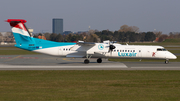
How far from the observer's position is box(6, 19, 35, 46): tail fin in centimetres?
3000

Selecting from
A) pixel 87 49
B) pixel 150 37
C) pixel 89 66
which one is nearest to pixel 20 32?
pixel 87 49

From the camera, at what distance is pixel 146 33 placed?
185250 millimetres

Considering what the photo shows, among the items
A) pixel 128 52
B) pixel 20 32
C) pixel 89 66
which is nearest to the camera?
pixel 89 66

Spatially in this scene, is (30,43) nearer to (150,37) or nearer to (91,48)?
(91,48)

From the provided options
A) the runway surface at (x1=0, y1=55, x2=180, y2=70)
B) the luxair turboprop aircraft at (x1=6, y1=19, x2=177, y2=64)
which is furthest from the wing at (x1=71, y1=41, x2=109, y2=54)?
the runway surface at (x1=0, y1=55, x2=180, y2=70)

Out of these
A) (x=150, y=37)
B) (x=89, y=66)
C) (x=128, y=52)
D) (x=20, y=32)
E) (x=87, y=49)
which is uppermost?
(x=150, y=37)

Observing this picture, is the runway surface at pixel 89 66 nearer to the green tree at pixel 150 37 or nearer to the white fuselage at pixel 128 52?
the white fuselage at pixel 128 52

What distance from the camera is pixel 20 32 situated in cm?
3042

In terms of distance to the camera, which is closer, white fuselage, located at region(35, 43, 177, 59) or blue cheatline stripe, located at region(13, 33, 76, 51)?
blue cheatline stripe, located at region(13, 33, 76, 51)

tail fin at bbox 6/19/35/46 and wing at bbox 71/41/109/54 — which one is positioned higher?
tail fin at bbox 6/19/35/46

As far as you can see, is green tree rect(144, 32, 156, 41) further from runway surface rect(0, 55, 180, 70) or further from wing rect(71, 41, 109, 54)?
wing rect(71, 41, 109, 54)

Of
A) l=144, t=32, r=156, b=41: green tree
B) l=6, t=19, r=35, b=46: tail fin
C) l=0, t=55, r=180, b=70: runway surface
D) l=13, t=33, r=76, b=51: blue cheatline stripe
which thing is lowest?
l=0, t=55, r=180, b=70: runway surface

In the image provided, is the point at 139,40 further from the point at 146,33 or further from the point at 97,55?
the point at 97,55
